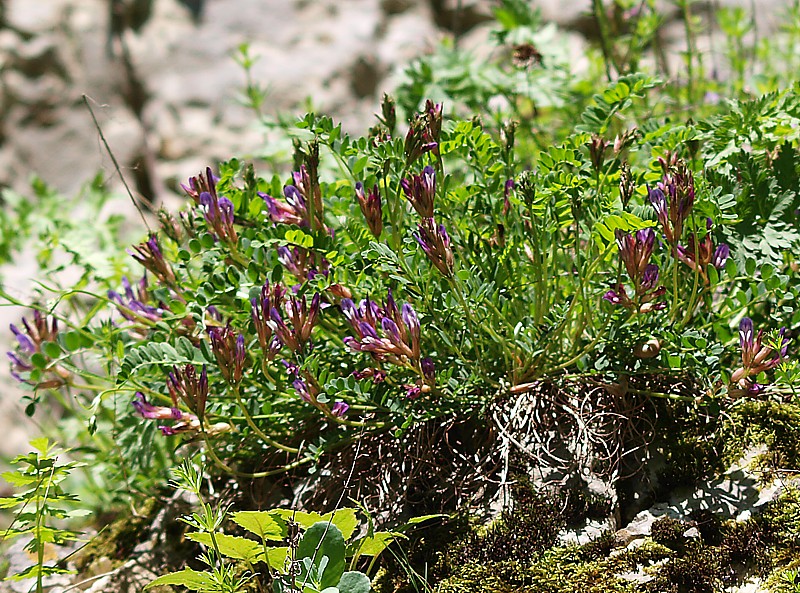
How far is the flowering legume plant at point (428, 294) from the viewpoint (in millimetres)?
1597

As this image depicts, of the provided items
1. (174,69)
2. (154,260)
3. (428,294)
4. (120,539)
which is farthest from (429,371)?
(174,69)

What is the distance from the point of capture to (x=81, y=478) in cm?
322

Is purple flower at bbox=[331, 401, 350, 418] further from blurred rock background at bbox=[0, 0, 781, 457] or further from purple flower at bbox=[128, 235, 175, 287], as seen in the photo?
blurred rock background at bbox=[0, 0, 781, 457]

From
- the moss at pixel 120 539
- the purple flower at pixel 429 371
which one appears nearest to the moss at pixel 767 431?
the purple flower at pixel 429 371

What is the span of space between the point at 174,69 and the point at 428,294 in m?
3.66

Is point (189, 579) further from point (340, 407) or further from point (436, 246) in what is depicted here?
point (436, 246)

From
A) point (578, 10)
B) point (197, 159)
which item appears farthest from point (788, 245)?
point (197, 159)

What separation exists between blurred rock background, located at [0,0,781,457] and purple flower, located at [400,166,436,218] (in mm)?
2972

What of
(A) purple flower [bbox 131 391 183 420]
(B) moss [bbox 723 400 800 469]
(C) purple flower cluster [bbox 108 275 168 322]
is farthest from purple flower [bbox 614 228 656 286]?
(C) purple flower cluster [bbox 108 275 168 322]

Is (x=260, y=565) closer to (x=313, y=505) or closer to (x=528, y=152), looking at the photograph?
(x=313, y=505)

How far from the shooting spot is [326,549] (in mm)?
1420

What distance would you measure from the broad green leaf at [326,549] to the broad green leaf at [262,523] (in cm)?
6

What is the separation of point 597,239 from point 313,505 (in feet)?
2.97

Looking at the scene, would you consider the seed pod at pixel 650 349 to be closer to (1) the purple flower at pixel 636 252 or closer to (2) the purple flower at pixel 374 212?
(1) the purple flower at pixel 636 252
